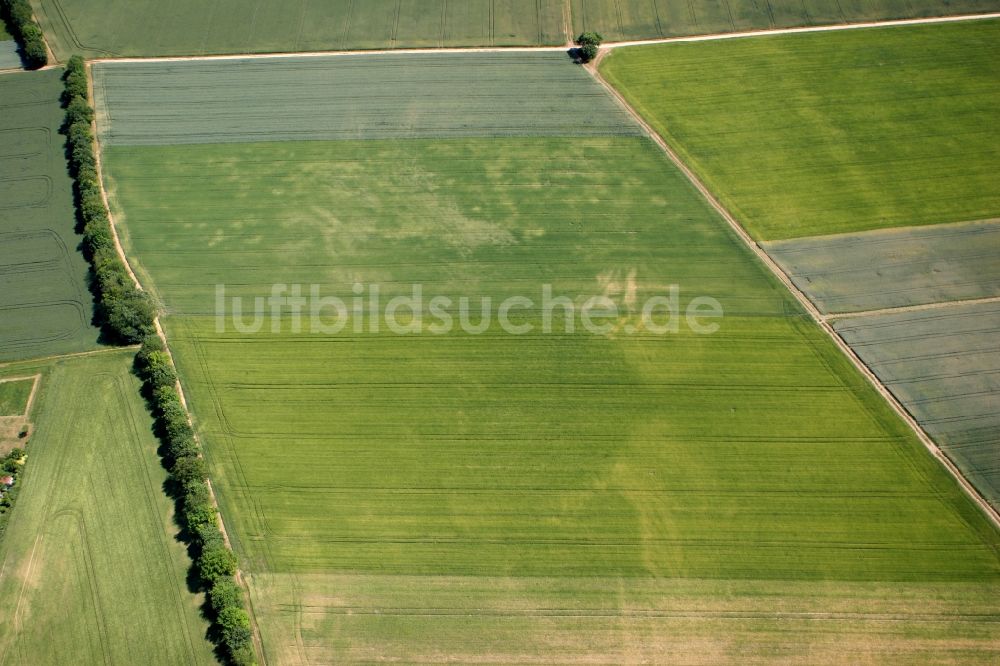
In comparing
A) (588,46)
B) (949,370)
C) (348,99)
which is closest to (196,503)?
(348,99)

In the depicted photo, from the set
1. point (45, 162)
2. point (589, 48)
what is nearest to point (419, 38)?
point (589, 48)

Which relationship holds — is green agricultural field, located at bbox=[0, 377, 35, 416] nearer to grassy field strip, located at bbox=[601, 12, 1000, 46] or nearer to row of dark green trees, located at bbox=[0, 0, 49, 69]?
row of dark green trees, located at bbox=[0, 0, 49, 69]

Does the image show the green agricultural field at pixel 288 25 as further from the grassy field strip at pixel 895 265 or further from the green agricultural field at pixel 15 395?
the green agricultural field at pixel 15 395

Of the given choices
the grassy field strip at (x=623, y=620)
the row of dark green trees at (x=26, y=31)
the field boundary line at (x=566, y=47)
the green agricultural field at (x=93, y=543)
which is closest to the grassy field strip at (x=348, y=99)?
the field boundary line at (x=566, y=47)

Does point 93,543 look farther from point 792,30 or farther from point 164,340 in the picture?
point 792,30

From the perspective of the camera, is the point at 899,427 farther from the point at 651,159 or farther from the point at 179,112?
the point at 179,112

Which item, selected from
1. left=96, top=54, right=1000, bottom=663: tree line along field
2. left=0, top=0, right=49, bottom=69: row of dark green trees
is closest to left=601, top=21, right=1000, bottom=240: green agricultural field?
left=96, top=54, right=1000, bottom=663: tree line along field
